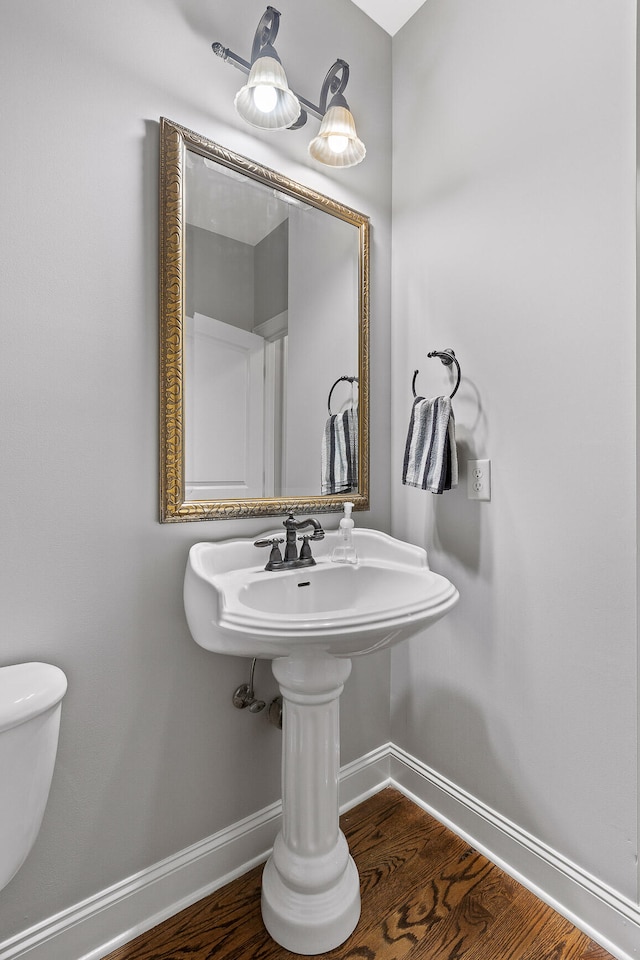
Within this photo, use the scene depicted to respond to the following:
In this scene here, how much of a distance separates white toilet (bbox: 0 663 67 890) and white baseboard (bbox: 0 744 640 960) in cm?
33

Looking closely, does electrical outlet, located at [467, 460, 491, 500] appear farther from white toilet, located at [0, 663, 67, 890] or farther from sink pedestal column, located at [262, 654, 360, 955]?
white toilet, located at [0, 663, 67, 890]

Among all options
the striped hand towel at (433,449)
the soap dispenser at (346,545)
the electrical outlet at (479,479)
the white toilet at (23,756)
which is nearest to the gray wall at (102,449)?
the white toilet at (23,756)

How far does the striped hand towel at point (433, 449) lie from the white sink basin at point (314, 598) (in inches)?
8.6

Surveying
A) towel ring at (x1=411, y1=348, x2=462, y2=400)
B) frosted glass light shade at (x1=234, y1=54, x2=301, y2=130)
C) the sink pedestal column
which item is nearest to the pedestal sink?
the sink pedestal column

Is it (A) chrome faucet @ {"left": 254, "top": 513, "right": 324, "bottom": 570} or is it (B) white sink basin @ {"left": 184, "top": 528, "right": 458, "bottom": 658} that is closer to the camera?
(B) white sink basin @ {"left": 184, "top": 528, "right": 458, "bottom": 658}

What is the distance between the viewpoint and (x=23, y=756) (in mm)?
827

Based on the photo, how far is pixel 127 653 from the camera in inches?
43.5

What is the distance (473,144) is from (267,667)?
5.30ft

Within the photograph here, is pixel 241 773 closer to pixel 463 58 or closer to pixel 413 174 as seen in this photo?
pixel 413 174

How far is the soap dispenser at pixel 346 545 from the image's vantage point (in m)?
1.34

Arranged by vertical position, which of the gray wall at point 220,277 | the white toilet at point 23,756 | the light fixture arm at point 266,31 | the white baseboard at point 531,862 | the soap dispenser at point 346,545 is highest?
the light fixture arm at point 266,31

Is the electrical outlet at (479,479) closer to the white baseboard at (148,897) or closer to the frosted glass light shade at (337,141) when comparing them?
the frosted glass light shade at (337,141)

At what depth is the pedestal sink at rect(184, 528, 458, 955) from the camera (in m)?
0.96

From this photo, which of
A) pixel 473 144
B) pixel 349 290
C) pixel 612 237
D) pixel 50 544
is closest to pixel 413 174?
pixel 473 144
